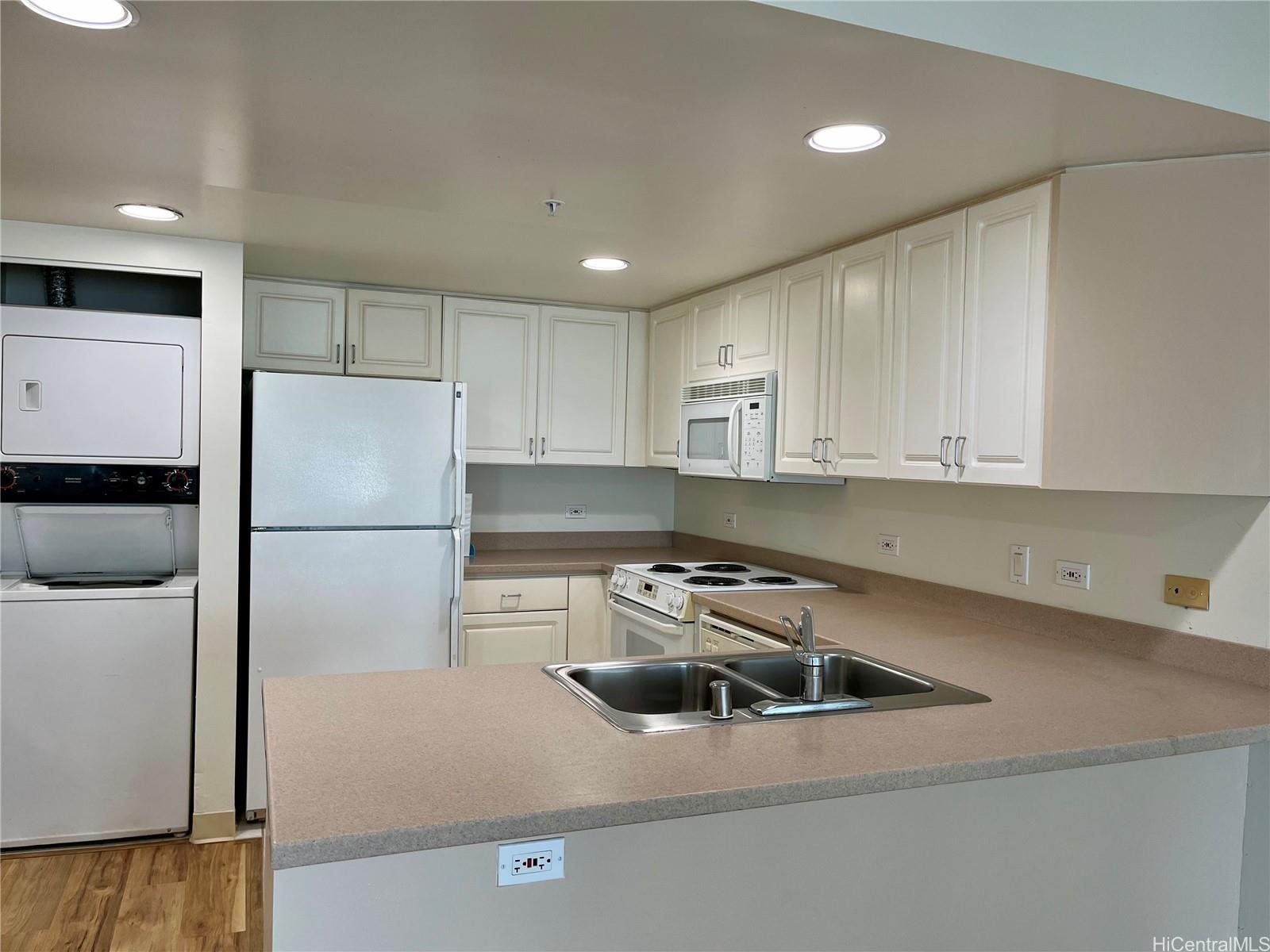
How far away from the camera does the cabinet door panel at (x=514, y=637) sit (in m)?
3.84

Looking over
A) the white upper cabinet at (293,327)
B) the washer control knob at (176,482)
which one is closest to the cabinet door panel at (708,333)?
the white upper cabinet at (293,327)

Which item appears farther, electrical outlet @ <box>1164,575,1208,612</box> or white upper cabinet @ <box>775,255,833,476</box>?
white upper cabinet @ <box>775,255,833,476</box>

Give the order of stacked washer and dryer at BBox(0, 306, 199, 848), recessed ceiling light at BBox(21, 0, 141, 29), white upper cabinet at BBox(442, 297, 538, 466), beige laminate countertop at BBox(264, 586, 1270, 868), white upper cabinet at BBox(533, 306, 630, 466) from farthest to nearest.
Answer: white upper cabinet at BBox(533, 306, 630, 466)
white upper cabinet at BBox(442, 297, 538, 466)
stacked washer and dryer at BBox(0, 306, 199, 848)
recessed ceiling light at BBox(21, 0, 141, 29)
beige laminate countertop at BBox(264, 586, 1270, 868)

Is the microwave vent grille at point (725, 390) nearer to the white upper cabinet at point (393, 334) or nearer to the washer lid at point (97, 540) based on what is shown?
the white upper cabinet at point (393, 334)

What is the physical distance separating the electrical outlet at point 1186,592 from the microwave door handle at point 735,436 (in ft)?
5.12

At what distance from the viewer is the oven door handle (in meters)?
3.25

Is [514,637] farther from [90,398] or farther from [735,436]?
[90,398]

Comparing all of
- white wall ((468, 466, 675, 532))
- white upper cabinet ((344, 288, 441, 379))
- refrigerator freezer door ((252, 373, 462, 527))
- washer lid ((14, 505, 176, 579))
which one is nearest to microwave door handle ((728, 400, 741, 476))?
refrigerator freezer door ((252, 373, 462, 527))

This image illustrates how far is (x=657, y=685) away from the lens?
7.35ft

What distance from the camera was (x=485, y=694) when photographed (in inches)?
75.7

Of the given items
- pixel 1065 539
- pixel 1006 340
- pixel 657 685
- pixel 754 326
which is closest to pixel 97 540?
pixel 657 685

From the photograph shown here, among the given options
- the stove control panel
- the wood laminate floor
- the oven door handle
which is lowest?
the wood laminate floor

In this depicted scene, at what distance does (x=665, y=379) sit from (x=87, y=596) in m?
2.44

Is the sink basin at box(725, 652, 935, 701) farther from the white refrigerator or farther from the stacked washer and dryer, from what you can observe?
the stacked washer and dryer
